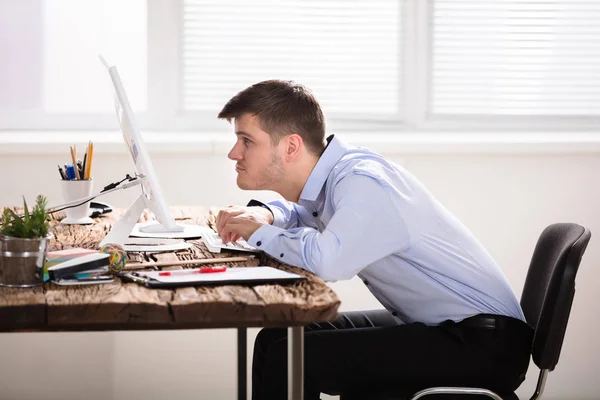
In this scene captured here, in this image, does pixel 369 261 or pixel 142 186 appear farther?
pixel 142 186

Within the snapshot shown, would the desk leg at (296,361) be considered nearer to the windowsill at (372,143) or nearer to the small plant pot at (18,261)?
the small plant pot at (18,261)

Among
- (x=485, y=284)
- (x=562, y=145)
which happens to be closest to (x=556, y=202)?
(x=562, y=145)

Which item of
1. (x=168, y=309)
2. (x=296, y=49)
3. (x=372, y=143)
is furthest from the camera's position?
(x=296, y=49)

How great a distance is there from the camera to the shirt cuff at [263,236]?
69.4 inches

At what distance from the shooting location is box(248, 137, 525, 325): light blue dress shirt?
1.69 m

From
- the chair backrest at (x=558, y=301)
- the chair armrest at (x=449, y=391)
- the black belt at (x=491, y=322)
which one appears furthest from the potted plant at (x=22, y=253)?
the chair backrest at (x=558, y=301)

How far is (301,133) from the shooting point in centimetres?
198

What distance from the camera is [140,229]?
2.15 m

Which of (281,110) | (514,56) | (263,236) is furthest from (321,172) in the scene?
(514,56)

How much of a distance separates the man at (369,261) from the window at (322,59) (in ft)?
3.93

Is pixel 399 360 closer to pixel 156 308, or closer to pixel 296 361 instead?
pixel 296 361

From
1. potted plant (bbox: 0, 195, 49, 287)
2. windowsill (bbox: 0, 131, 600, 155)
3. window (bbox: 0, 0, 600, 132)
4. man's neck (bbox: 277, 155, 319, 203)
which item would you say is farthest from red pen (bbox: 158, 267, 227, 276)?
window (bbox: 0, 0, 600, 132)

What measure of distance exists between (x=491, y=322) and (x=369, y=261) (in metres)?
0.33

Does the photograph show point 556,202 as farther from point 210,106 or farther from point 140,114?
point 140,114
